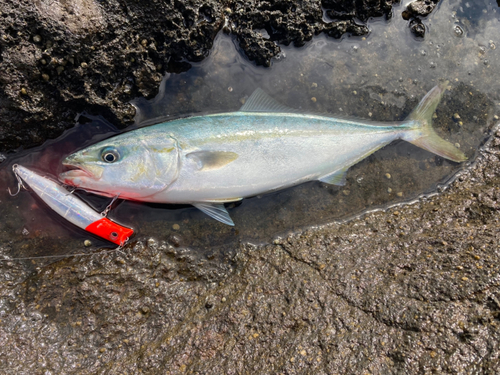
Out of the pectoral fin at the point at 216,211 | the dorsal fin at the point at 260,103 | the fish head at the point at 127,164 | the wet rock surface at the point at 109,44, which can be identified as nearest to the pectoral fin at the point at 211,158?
the fish head at the point at 127,164

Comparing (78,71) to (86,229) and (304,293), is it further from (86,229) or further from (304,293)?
(304,293)

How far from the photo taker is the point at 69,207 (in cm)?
262

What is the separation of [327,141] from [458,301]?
1451 millimetres

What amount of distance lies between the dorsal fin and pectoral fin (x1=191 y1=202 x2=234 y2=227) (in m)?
0.82

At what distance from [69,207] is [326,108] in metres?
2.32

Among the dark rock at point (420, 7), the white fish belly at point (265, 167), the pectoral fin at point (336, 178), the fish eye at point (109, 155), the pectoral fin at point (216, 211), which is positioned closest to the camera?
the fish eye at point (109, 155)

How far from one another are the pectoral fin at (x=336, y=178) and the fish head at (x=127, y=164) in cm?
125

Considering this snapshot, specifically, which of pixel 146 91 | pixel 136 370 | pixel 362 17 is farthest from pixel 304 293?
pixel 362 17

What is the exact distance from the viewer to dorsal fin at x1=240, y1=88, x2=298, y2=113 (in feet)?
9.03

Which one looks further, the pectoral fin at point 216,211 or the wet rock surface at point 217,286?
the pectoral fin at point 216,211

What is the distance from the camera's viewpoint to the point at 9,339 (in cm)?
226

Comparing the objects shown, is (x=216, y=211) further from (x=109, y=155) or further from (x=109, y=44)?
(x=109, y=44)

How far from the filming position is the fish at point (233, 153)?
2.51 meters

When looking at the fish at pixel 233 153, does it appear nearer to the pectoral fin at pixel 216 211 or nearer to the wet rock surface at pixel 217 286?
the pectoral fin at pixel 216 211
